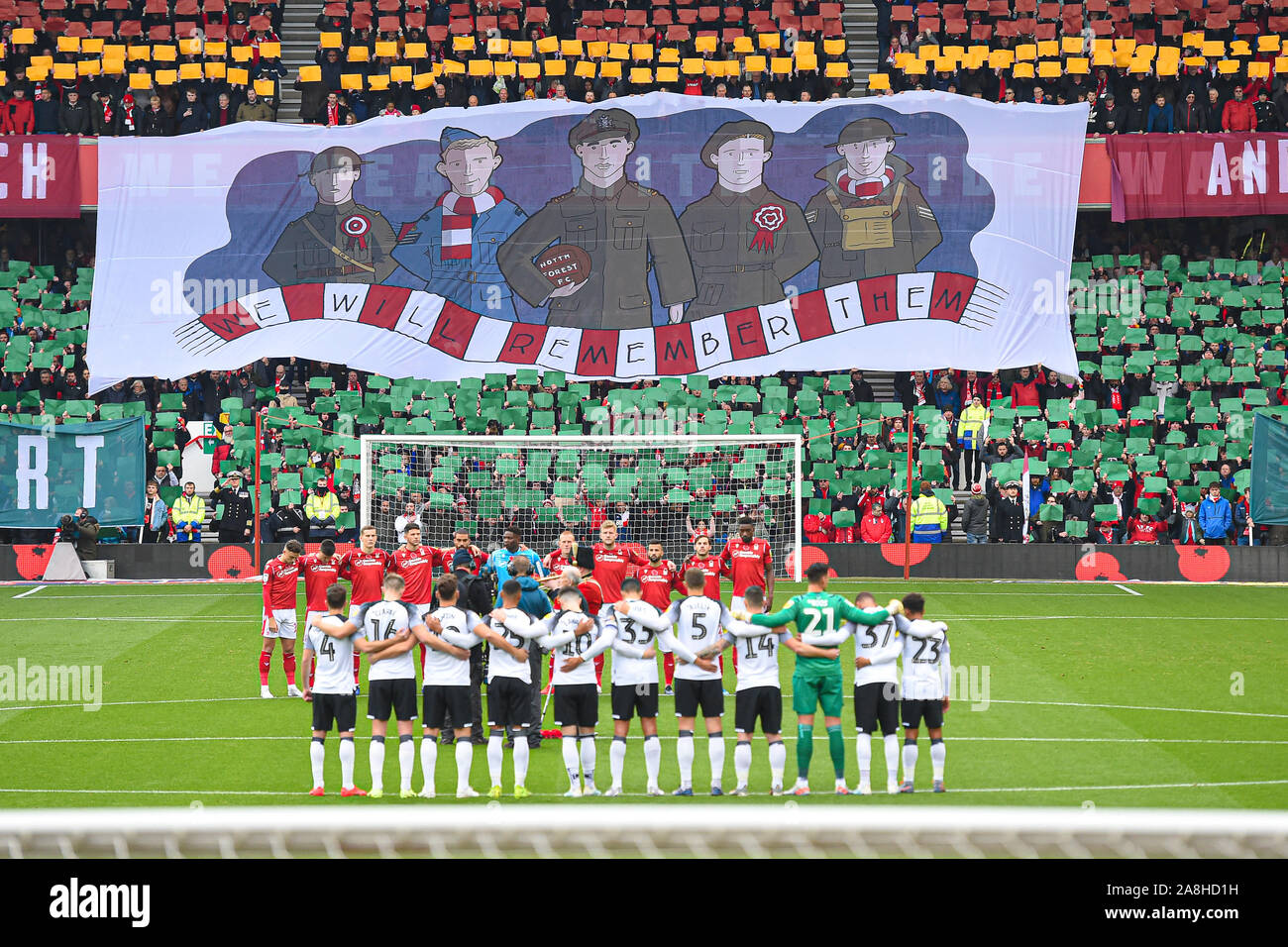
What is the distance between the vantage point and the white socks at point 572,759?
1245 centimetres

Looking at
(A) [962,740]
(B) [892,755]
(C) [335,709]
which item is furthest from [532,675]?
(A) [962,740]

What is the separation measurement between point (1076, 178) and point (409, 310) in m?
13.7

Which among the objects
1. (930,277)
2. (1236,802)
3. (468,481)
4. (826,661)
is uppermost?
(930,277)

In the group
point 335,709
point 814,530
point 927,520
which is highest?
point 927,520

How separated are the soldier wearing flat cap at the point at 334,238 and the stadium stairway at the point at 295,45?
493 cm

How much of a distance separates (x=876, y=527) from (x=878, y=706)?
1489cm

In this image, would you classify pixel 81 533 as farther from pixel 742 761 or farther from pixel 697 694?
pixel 742 761

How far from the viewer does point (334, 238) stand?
30859 mm

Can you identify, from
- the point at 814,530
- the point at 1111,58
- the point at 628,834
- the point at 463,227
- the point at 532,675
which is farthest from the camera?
the point at 1111,58

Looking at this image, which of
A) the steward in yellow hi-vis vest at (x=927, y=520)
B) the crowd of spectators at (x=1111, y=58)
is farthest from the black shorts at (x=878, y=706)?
the crowd of spectators at (x=1111, y=58)

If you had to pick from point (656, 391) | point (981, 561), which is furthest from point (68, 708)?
point (981, 561)

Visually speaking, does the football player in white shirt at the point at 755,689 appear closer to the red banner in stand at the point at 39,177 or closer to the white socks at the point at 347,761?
the white socks at the point at 347,761

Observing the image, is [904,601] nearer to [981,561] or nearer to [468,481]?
[468,481]

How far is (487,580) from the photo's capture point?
582 inches
